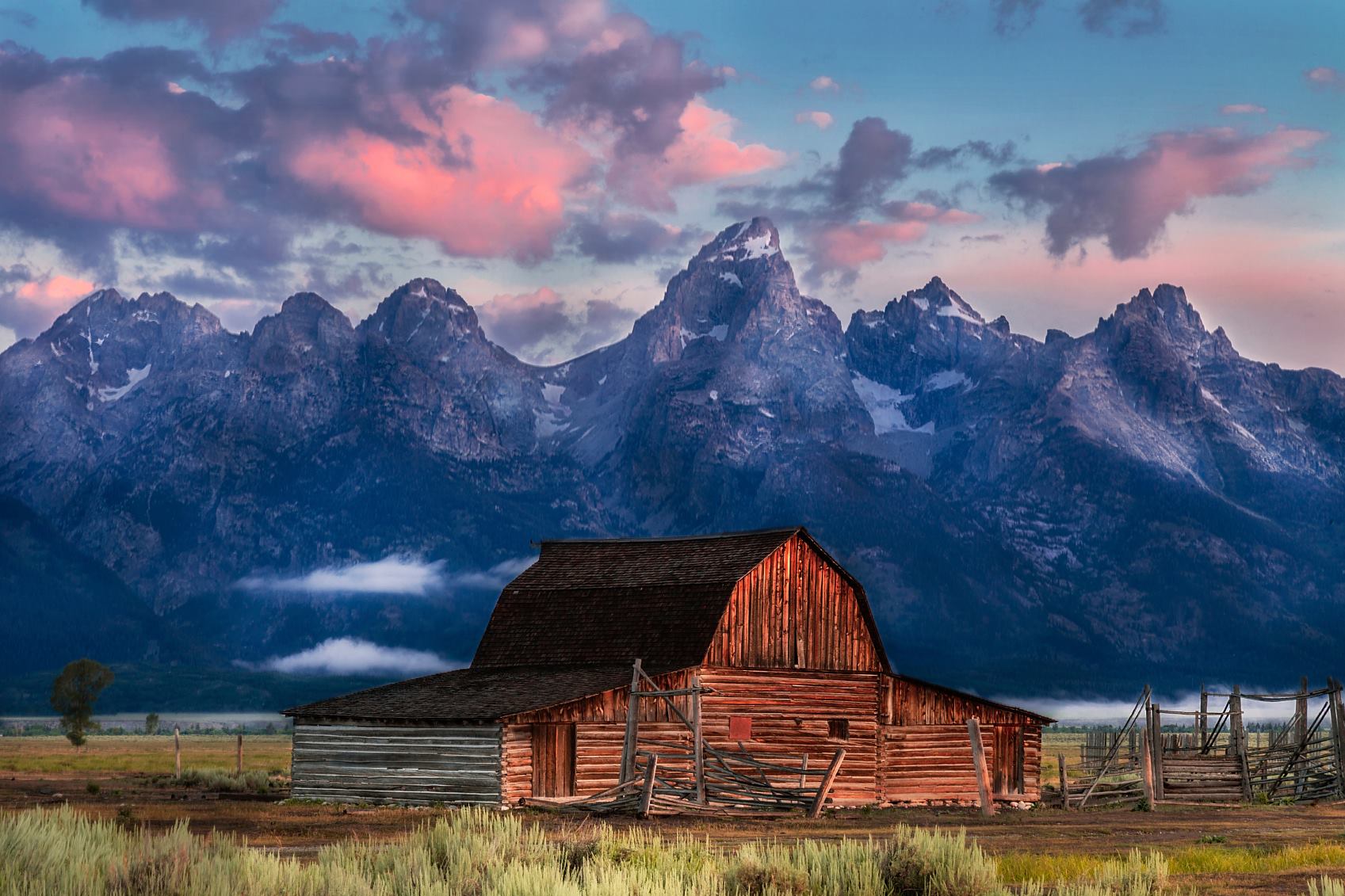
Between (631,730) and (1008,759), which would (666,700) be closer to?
(631,730)

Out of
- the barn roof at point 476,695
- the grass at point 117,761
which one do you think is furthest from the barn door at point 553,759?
the grass at point 117,761

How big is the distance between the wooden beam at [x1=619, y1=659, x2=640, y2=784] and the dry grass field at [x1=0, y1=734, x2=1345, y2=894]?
1.97 m

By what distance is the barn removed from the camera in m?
40.8

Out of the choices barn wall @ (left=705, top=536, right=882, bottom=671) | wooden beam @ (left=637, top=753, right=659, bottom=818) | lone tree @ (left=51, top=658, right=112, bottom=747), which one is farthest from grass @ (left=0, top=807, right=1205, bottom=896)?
lone tree @ (left=51, top=658, right=112, bottom=747)

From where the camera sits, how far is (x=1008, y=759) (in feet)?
163

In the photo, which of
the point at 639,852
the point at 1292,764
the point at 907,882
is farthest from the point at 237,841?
the point at 1292,764

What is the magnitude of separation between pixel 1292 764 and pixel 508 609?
22.3 metres

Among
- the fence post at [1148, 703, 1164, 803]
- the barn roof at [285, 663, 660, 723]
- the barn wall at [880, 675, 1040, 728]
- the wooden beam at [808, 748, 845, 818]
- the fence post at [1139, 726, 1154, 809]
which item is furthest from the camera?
the barn wall at [880, 675, 1040, 728]

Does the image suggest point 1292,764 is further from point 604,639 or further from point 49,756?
point 49,756

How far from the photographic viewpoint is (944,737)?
48344mm

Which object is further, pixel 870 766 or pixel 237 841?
pixel 870 766

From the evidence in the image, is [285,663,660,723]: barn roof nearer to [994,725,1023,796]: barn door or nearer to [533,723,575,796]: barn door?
[533,723,575,796]: barn door

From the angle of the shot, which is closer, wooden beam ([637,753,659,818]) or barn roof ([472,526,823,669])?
wooden beam ([637,753,659,818])

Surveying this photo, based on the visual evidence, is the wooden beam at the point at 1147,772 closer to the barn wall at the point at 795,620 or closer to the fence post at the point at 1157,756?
the fence post at the point at 1157,756
